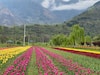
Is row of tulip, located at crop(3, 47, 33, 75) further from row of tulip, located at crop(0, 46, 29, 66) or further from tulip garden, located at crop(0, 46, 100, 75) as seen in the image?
row of tulip, located at crop(0, 46, 29, 66)

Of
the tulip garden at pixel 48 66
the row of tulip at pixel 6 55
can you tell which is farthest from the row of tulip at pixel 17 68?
the row of tulip at pixel 6 55

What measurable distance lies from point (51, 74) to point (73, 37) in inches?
3661

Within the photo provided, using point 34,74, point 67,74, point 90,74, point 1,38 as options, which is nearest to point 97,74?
point 90,74

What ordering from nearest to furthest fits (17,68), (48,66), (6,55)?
1. (17,68)
2. (48,66)
3. (6,55)

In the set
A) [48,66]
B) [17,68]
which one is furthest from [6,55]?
[17,68]

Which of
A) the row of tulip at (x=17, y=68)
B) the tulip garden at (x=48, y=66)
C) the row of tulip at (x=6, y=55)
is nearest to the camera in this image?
the row of tulip at (x=17, y=68)

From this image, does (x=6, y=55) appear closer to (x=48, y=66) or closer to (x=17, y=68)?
(x=48, y=66)

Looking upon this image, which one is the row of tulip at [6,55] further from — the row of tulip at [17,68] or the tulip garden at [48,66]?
the row of tulip at [17,68]

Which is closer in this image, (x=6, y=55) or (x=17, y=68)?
(x=17, y=68)

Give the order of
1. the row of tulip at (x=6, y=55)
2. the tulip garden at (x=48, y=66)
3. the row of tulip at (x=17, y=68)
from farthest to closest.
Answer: the row of tulip at (x=6, y=55) < the tulip garden at (x=48, y=66) < the row of tulip at (x=17, y=68)

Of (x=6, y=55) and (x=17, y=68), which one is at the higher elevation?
(x=6, y=55)

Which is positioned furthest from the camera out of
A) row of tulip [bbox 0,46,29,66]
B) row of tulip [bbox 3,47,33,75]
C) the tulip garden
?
row of tulip [bbox 0,46,29,66]

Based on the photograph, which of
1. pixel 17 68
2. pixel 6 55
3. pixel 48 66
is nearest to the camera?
pixel 17 68

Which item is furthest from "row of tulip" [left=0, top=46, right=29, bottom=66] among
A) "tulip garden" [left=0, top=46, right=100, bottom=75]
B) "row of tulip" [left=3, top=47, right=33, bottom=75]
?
"row of tulip" [left=3, top=47, right=33, bottom=75]
